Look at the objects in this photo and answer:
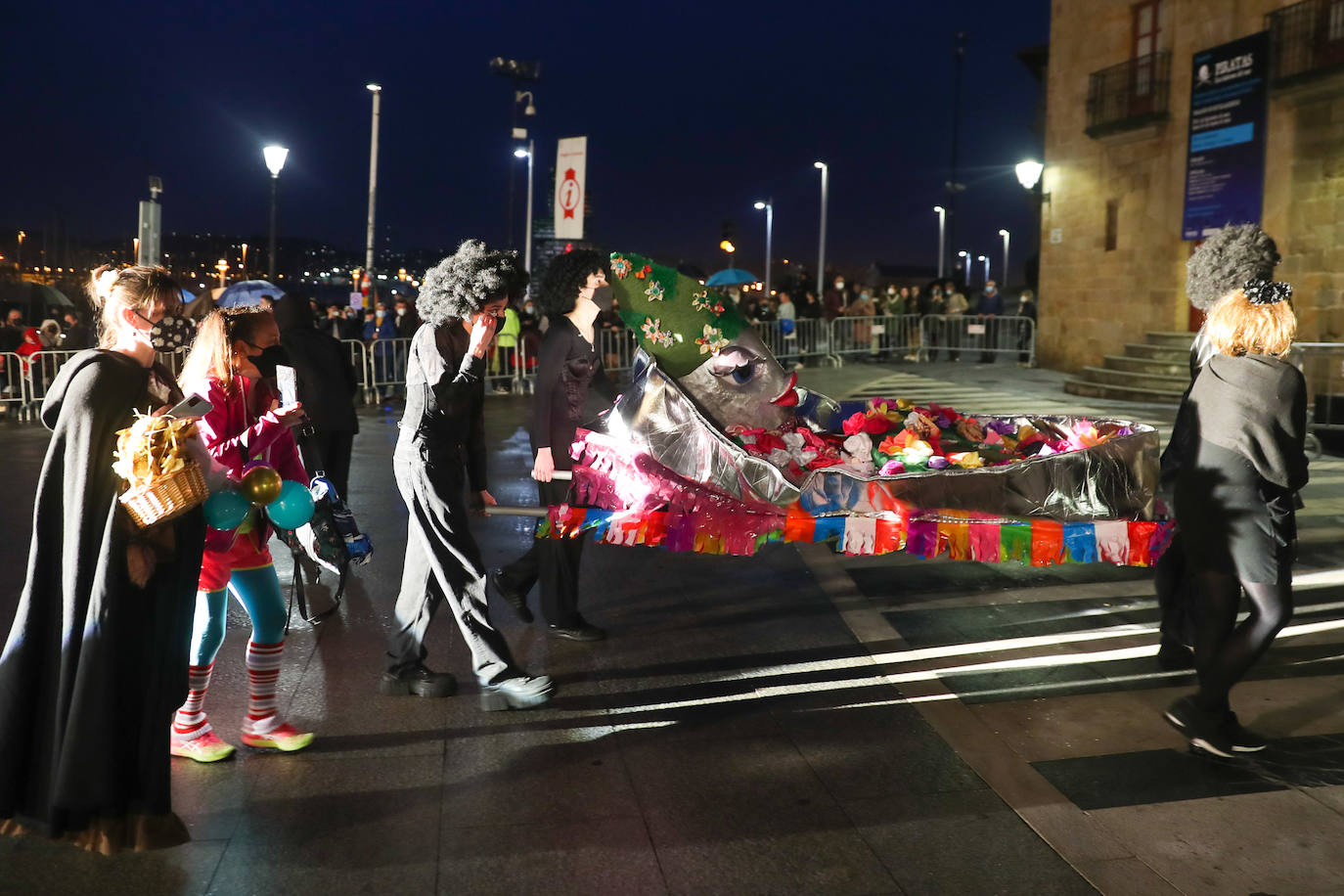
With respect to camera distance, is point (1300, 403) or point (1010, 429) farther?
point (1010, 429)

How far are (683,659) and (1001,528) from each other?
66.1 inches

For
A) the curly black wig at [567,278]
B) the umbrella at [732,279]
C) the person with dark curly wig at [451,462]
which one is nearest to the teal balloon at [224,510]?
the person with dark curly wig at [451,462]

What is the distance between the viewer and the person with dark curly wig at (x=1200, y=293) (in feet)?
16.7

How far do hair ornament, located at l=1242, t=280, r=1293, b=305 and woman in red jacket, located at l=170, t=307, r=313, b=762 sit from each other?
3724 millimetres

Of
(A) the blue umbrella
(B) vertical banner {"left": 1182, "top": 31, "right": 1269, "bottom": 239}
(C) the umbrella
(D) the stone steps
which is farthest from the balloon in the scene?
(C) the umbrella

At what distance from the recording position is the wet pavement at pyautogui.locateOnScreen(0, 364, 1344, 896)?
11.3ft

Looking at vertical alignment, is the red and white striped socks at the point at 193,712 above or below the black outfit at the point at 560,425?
below

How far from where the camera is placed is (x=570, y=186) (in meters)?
13.9

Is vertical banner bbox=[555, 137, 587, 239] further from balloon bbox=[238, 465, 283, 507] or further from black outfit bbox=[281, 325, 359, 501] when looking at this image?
balloon bbox=[238, 465, 283, 507]

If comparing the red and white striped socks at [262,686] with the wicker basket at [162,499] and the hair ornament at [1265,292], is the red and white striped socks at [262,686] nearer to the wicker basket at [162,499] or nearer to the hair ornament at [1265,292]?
the wicker basket at [162,499]

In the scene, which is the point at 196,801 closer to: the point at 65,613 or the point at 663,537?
the point at 65,613

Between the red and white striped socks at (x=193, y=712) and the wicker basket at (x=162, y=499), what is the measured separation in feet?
3.50

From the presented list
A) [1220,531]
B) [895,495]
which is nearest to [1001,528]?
[895,495]

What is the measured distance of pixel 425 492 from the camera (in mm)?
4730
